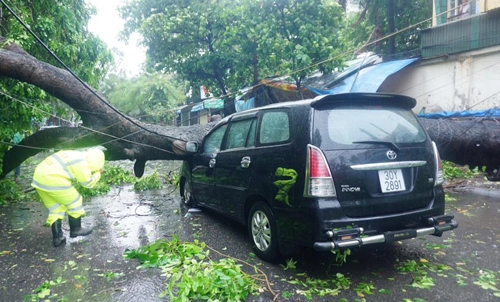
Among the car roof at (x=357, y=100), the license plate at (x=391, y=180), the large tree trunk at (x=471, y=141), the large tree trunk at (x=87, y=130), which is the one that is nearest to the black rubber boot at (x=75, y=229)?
the large tree trunk at (x=87, y=130)

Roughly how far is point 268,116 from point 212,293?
2.02 meters

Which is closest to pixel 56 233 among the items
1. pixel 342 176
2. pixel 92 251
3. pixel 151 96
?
pixel 92 251

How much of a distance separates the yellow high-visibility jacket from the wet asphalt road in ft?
2.87

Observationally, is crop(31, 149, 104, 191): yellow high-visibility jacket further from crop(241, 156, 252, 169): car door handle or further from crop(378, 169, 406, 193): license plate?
crop(378, 169, 406, 193): license plate

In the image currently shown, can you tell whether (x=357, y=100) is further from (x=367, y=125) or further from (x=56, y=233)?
(x=56, y=233)

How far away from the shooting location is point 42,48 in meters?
7.86

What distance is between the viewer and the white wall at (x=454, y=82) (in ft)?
33.7

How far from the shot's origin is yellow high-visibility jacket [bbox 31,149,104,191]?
452 centimetres

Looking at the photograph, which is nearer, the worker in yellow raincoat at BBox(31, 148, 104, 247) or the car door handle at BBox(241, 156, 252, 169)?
the car door handle at BBox(241, 156, 252, 169)

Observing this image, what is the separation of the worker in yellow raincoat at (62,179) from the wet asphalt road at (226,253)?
1.57 feet

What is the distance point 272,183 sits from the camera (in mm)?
3725

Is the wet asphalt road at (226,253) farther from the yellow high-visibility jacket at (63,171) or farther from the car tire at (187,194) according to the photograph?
the yellow high-visibility jacket at (63,171)

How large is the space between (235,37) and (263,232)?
9.78m

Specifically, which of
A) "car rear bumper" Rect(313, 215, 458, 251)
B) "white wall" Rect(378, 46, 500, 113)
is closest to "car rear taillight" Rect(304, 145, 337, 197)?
"car rear bumper" Rect(313, 215, 458, 251)
